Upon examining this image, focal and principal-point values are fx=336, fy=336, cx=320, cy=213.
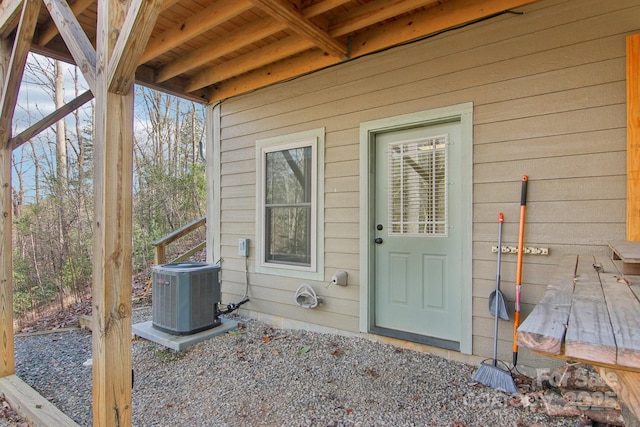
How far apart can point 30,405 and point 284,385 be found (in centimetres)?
163

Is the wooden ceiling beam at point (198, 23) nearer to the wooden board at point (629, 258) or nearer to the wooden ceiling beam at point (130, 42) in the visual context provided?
the wooden ceiling beam at point (130, 42)

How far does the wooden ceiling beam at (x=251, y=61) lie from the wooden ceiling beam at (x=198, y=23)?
2.11 ft

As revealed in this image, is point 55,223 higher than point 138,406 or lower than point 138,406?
higher

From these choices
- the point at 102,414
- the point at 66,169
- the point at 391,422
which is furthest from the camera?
the point at 66,169

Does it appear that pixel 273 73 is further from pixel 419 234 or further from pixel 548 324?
pixel 548 324

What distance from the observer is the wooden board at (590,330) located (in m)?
0.68

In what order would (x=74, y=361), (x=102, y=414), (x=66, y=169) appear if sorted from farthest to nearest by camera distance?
(x=66, y=169) → (x=74, y=361) → (x=102, y=414)

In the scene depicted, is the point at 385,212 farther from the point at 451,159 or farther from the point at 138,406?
the point at 138,406

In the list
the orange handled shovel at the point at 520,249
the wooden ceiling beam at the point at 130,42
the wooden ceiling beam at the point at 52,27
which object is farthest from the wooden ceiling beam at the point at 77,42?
the orange handled shovel at the point at 520,249

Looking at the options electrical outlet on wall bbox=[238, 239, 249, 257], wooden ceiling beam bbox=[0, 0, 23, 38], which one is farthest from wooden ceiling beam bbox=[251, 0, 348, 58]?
electrical outlet on wall bbox=[238, 239, 249, 257]

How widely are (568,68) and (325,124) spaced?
200cm

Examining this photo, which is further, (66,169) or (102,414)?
(66,169)

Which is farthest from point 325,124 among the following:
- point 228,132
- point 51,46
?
point 51,46

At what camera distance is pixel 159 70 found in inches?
155
